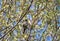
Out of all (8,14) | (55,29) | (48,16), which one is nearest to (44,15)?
(48,16)

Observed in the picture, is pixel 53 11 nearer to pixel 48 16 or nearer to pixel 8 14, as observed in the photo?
pixel 48 16

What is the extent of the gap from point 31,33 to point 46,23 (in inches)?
24.4

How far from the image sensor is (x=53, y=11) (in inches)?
272

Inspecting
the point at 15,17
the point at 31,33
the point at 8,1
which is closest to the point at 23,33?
the point at 31,33

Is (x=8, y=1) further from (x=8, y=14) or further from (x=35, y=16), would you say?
(x=35, y=16)

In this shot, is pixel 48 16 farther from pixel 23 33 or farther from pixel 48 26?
pixel 23 33

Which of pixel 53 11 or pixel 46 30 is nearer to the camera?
pixel 53 11

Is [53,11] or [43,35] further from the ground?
[53,11]

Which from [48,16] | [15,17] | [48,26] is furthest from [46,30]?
[15,17]

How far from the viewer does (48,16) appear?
23.3 feet

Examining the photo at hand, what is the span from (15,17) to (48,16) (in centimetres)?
105

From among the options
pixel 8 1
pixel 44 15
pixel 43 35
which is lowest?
pixel 43 35

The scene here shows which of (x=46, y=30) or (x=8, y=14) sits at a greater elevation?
(x=8, y=14)

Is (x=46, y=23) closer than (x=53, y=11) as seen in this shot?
No
